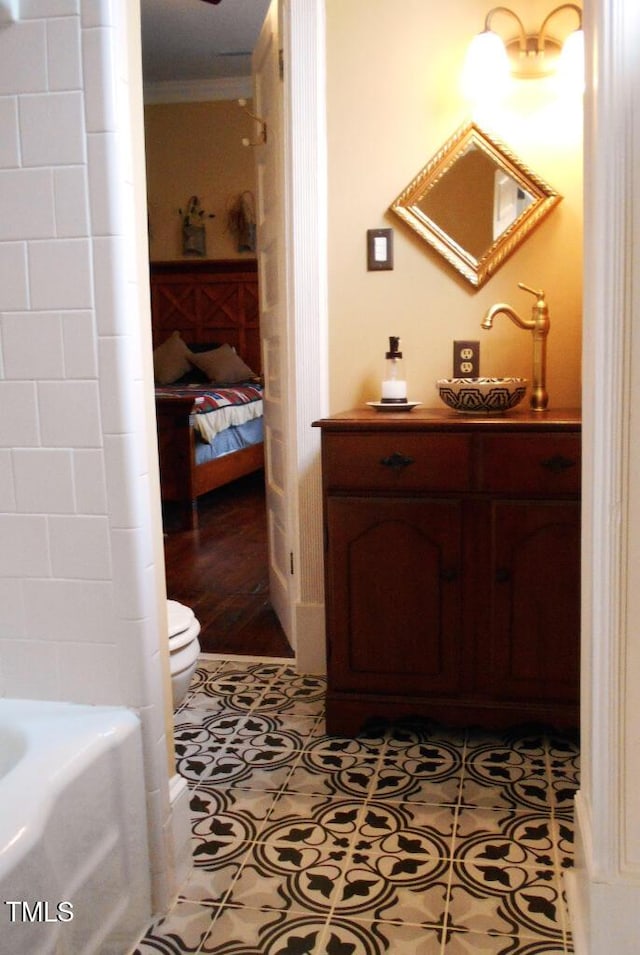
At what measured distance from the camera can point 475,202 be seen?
9.00ft

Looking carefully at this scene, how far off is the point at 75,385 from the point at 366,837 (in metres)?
1.18

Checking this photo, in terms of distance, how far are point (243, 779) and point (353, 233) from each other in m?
1.68

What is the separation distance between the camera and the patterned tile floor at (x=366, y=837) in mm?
1652

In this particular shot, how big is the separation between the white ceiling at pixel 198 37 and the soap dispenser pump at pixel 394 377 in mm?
4184

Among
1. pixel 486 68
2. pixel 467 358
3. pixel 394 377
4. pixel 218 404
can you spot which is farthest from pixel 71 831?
pixel 218 404

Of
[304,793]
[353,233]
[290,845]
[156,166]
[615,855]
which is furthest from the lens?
[156,166]

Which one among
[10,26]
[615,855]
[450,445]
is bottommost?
[615,855]

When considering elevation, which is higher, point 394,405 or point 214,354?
point 214,354

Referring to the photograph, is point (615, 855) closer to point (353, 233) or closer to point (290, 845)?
point (290, 845)

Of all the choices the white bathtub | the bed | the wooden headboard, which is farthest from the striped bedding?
the white bathtub

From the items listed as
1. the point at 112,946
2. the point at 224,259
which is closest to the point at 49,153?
the point at 112,946

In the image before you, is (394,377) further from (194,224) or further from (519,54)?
(194,224)

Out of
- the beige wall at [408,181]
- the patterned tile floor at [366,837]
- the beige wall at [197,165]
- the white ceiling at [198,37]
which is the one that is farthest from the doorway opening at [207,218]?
the patterned tile floor at [366,837]

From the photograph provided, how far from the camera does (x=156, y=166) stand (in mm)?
7871
